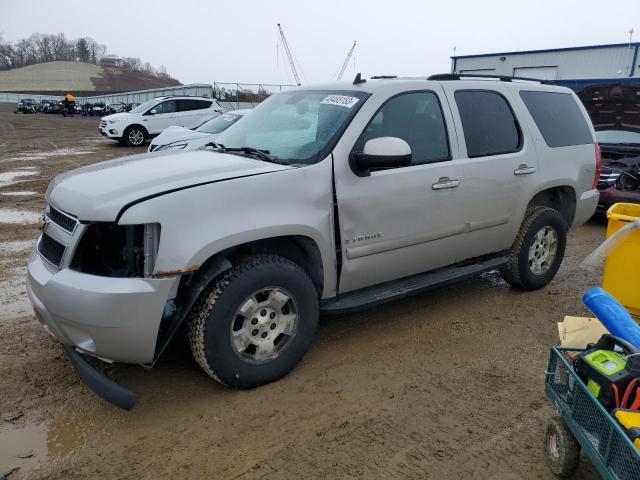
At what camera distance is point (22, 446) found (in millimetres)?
2660

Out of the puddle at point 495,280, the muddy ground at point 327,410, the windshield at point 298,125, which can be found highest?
the windshield at point 298,125

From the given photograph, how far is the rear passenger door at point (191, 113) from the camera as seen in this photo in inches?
742

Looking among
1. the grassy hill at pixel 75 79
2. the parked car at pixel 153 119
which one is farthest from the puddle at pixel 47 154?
the grassy hill at pixel 75 79

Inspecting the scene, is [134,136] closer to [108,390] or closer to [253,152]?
[253,152]

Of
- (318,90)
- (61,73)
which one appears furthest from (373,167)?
(61,73)

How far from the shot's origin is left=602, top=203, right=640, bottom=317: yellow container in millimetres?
3732

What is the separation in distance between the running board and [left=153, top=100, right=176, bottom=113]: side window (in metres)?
16.8

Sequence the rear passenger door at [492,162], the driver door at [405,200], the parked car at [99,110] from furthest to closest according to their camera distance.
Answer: the parked car at [99,110]
the rear passenger door at [492,162]
the driver door at [405,200]

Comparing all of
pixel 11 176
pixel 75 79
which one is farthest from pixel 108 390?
pixel 75 79

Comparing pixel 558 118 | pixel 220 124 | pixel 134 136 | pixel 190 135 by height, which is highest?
pixel 558 118

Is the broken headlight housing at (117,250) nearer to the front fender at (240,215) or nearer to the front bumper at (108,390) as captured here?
the front fender at (240,215)

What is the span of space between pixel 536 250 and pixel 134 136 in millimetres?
16666

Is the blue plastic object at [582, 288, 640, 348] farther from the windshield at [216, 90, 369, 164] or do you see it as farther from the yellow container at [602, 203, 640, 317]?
the windshield at [216, 90, 369, 164]

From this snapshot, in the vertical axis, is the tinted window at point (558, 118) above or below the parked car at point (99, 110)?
above
